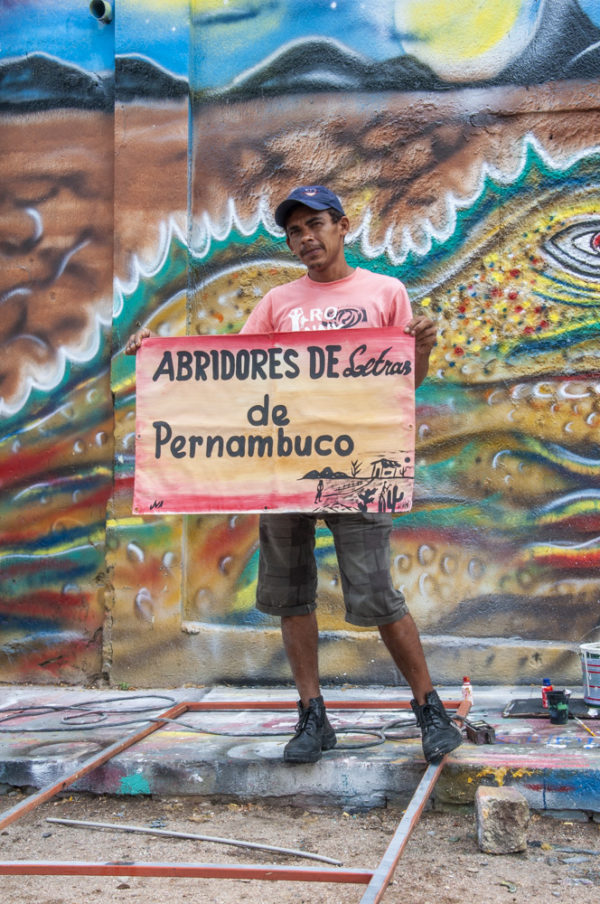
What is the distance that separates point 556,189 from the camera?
4863mm

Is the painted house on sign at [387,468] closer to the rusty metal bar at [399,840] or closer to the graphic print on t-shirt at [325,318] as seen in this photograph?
the graphic print on t-shirt at [325,318]

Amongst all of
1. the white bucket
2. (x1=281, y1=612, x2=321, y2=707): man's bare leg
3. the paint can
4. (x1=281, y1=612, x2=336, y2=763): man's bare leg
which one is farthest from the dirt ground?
the white bucket

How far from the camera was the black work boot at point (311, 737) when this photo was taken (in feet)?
11.4

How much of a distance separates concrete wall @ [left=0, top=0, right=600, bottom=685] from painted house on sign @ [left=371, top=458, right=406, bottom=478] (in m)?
1.63

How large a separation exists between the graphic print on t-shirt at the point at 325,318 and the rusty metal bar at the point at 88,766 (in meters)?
1.67

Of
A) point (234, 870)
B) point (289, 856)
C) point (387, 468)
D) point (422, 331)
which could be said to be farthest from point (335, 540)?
point (234, 870)

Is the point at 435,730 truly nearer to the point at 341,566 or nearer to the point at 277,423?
the point at 341,566

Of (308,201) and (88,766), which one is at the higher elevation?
(308,201)

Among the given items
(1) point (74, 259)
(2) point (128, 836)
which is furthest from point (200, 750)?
(1) point (74, 259)

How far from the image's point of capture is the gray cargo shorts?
338 centimetres

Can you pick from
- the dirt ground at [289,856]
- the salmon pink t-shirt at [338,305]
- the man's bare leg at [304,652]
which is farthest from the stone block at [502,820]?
the salmon pink t-shirt at [338,305]

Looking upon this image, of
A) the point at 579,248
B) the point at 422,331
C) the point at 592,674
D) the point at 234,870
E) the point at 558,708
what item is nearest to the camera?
the point at 234,870

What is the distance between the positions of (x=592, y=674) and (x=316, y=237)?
213cm

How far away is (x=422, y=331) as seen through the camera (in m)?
3.30
